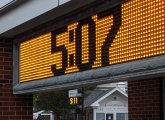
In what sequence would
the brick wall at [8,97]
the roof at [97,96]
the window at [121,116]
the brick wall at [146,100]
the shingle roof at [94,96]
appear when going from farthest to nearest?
the window at [121,116], the shingle roof at [94,96], the roof at [97,96], the brick wall at [146,100], the brick wall at [8,97]

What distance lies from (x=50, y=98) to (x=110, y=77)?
29.4 meters

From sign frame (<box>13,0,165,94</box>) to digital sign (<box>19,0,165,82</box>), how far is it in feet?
0.18

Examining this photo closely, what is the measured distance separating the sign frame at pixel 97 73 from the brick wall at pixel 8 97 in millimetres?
209

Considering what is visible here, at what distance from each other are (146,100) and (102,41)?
3986 millimetres

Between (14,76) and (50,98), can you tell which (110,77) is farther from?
(50,98)

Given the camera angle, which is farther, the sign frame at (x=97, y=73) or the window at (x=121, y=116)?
the window at (x=121, y=116)

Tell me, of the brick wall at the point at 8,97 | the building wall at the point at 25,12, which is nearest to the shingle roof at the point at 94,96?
the brick wall at the point at 8,97

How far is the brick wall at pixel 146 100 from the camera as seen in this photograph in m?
7.91

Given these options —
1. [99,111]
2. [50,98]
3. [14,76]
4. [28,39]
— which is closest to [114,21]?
[28,39]

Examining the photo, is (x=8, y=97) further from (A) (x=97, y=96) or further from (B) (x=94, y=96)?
(B) (x=94, y=96)

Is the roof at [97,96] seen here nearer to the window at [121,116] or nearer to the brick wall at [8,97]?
the window at [121,116]

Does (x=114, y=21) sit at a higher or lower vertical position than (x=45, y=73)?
higher

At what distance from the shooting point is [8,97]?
6.44 m

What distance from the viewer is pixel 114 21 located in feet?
14.2
